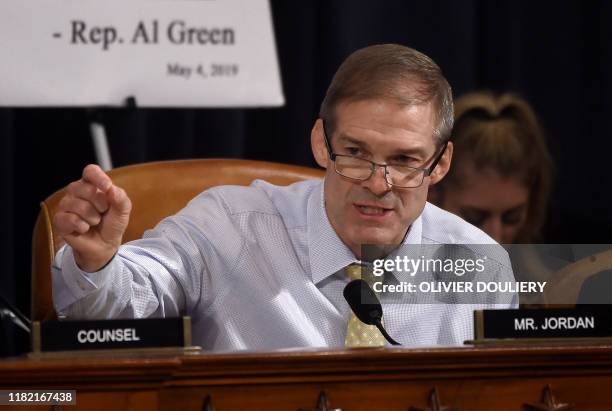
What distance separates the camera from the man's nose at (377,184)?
70.8 inches

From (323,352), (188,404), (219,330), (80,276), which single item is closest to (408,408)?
(323,352)

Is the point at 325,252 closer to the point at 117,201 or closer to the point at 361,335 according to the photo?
the point at 361,335

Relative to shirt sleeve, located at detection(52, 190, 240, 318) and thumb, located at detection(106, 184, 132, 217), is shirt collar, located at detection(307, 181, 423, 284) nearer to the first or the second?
shirt sleeve, located at detection(52, 190, 240, 318)

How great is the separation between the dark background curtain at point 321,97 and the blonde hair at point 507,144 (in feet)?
0.36

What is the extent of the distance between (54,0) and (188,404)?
57.2 inches

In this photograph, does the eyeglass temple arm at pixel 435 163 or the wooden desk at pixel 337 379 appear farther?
the eyeglass temple arm at pixel 435 163

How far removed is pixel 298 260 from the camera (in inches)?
75.5

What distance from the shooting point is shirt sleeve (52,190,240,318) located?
157 centimetres

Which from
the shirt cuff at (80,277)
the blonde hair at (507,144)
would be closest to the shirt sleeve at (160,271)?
the shirt cuff at (80,277)

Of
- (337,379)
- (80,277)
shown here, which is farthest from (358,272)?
(337,379)

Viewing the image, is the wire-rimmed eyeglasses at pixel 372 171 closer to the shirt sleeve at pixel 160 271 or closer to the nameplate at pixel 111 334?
the shirt sleeve at pixel 160 271

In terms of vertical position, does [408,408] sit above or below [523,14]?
below

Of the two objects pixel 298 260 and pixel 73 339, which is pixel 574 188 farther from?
pixel 73 339

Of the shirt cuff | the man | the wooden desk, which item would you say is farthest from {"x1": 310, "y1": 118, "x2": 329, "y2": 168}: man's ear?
the wooden desk
